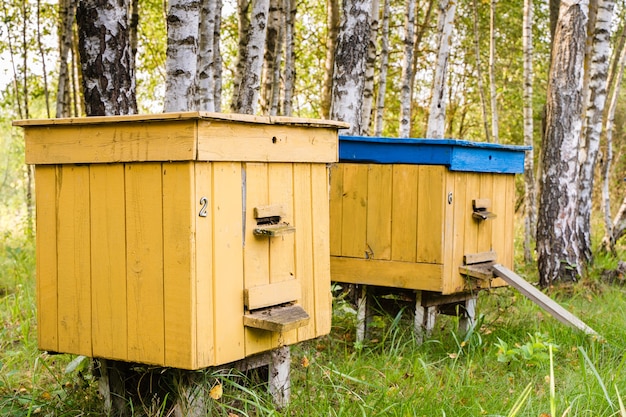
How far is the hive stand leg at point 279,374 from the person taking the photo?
3.85 m

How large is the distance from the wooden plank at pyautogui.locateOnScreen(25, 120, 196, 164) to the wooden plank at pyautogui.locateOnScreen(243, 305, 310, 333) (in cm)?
82

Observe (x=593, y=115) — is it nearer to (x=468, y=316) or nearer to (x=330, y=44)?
(x=468, y=316)

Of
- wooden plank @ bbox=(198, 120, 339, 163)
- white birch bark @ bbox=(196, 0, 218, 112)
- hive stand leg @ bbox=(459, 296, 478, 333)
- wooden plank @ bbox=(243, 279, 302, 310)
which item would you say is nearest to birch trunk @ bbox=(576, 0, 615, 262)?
hive stand leg @ bbox=(459, 296, 478, 333)

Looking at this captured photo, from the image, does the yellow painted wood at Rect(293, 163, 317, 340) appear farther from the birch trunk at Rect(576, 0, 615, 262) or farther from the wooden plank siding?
the birch trunk at Rect(576, 0, 615, 262)

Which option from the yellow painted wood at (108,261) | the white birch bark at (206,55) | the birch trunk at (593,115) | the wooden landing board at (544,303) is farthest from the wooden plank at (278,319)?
the birch trunk at (593,115)

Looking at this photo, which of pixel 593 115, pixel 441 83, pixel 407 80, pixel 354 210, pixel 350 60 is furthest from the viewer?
pixel 407 80

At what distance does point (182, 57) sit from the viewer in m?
4.79

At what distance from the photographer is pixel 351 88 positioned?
6.32m

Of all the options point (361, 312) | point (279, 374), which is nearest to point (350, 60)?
point (361, 312)

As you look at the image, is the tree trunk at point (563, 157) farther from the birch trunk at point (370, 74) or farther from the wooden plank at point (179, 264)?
the wooden plank at point (179, 264)

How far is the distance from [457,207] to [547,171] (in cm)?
288

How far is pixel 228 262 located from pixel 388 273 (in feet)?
7.50

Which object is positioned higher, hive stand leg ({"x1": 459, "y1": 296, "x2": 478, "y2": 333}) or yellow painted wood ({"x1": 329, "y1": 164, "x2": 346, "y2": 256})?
yellow painted wood ({"x1": 329, "y1": 164, "x2": 346, "y2": 256})

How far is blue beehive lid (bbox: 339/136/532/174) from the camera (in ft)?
16.6
